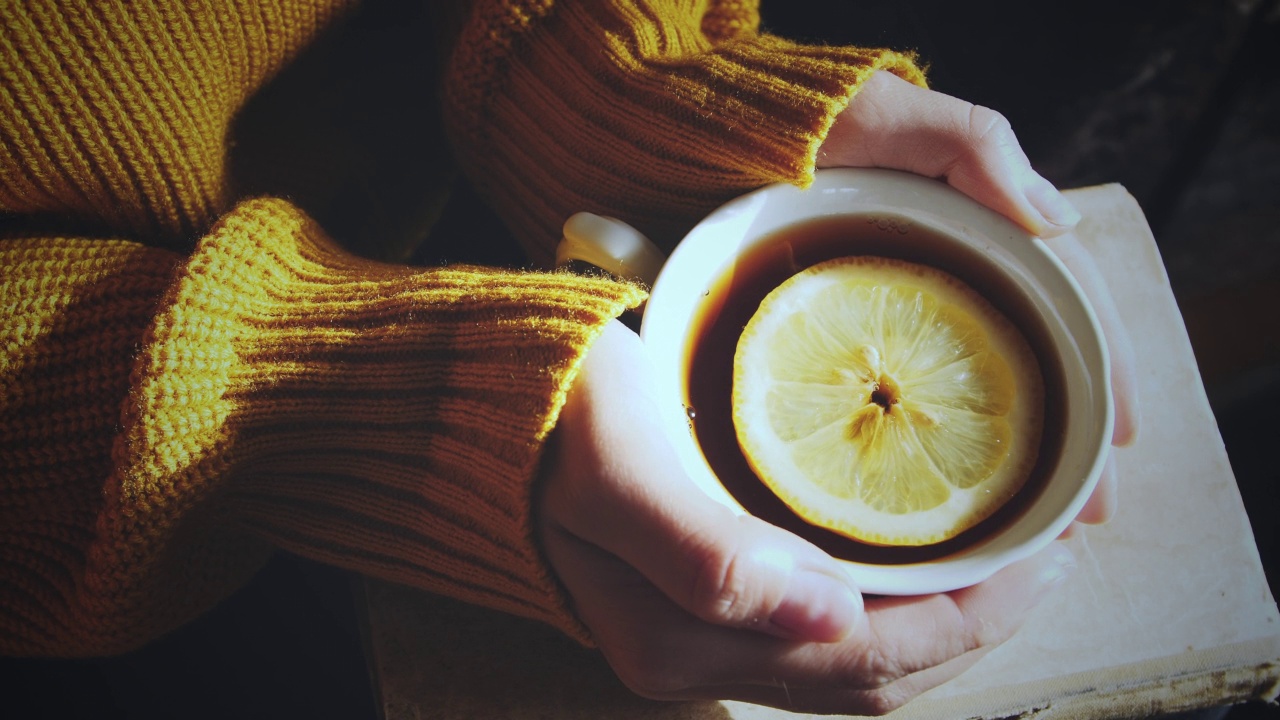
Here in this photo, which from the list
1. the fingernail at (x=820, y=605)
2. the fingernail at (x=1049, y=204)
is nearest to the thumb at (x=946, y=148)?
the fingernail at (x=1049, y=204)

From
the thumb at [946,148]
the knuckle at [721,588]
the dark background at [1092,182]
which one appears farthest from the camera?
the dark background at [1092,182]

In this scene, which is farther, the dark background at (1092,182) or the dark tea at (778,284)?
the dark background at (1092,182)

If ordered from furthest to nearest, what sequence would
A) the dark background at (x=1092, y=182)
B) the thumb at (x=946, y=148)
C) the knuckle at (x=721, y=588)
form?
the dark background at (x=1092, y=182), the thumb at (x=946, y=148), the knuckle at (x=721, y=588)

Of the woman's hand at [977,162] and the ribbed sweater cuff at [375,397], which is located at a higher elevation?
the woman's hand at [977,162]

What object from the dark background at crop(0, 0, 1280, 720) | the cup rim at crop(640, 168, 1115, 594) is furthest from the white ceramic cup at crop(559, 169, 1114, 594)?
the dark background at crop(0, 0, 1280, 720)

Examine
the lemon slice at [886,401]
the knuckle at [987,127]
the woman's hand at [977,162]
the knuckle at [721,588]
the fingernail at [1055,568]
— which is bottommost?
the knuckle at [721,588]

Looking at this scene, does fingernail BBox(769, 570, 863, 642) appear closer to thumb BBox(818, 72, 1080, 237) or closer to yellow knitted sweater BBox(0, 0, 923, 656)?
yellow knitted sweater BBox(0, 0, 923, 656)

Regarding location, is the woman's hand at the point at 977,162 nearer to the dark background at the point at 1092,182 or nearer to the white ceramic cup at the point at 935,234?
the white ceramic cup at the point at 935,234
